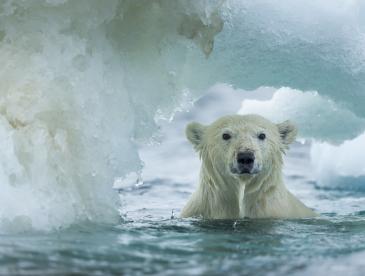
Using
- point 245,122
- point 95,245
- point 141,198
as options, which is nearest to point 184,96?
point 245,122

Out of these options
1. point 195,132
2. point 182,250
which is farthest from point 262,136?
point 182,250

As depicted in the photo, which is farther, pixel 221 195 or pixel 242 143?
pixel 221 195

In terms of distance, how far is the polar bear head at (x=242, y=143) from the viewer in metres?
6.71

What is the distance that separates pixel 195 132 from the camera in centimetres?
779

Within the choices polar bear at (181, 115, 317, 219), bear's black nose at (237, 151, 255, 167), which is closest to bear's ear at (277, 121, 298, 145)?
polar bear at (181, 115, 317, 219)

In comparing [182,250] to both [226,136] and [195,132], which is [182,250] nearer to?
[226,136]

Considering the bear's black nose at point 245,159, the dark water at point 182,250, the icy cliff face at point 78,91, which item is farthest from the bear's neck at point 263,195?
the icy cliff face at point 78,91

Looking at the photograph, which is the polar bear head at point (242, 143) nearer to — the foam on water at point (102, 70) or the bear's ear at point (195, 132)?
the bear's ear at point (195, 132)

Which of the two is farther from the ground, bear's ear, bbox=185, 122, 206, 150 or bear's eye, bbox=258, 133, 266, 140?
bear's ear, bbox=185, 122, 206, 150

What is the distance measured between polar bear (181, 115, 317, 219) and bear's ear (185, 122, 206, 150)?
0.04m

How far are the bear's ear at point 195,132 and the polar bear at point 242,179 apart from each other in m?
0.04

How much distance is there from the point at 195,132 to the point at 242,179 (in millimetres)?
849

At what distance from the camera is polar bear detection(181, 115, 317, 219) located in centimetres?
718

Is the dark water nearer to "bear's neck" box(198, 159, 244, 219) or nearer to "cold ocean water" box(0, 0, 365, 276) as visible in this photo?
"cold ocean water" box(0, 0, 365, 276)
